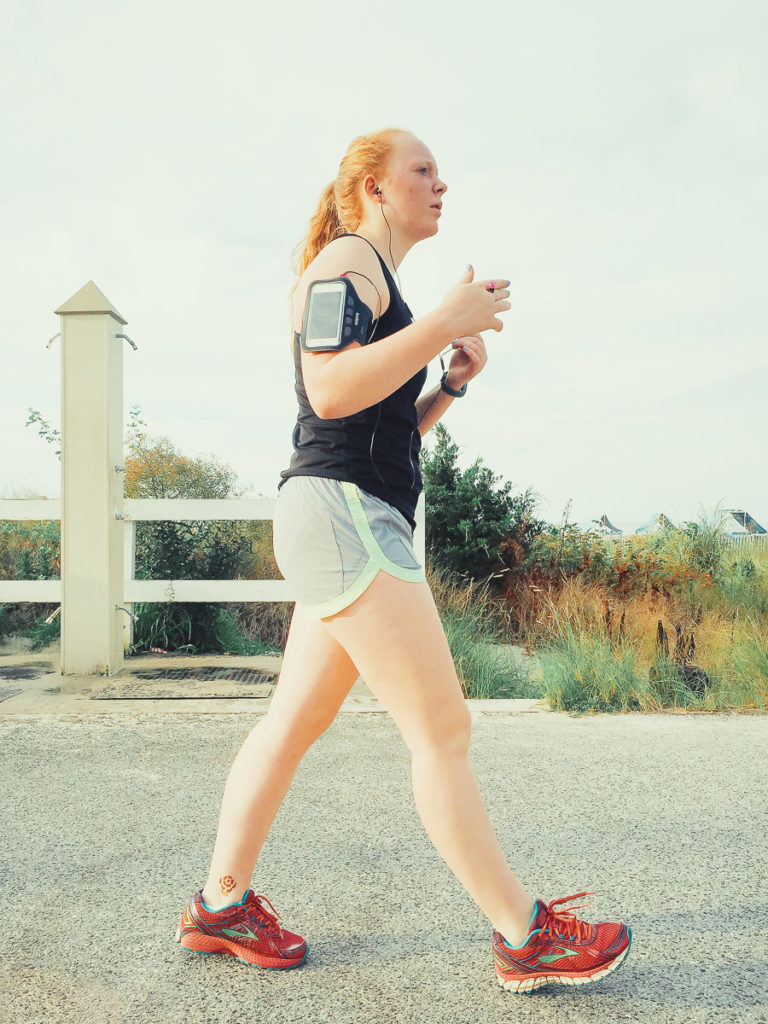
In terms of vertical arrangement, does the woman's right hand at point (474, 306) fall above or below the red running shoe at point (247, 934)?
above

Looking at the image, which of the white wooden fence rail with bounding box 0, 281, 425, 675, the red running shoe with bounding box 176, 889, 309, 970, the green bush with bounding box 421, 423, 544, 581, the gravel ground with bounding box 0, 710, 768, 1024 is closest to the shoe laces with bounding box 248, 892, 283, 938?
the red running shoe with bounding box 176, 889, 309, 970

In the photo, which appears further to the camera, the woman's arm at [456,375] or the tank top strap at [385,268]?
the woman's arm at [456,375]

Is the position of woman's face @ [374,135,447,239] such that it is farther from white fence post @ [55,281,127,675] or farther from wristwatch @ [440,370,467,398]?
white fence post @ [55,281,127,675]

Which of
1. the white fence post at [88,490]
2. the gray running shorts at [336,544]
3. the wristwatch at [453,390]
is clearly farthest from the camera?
the white fence post at [88,490]

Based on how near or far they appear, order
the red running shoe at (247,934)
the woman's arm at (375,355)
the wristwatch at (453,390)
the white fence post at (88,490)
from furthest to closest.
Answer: the white fence post at (88,490)
the wristwatch at (453,390)
the red running shoe at (247,934)
the woman's arm at (375,355)

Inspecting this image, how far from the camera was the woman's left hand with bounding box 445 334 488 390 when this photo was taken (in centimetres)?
238

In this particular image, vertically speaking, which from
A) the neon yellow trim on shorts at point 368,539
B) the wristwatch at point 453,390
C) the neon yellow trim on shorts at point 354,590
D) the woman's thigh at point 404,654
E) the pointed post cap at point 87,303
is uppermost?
the pointed post cap at point 87,303

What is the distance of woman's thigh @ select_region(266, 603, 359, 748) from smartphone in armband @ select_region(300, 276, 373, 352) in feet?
2.18

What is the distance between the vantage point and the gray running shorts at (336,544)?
6.56ft

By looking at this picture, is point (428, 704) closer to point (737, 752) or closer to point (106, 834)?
point (106, 834)

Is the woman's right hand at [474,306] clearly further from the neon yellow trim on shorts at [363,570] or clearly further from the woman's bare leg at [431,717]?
the woman's bare leg at [431,717]

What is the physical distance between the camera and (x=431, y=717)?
2.02m

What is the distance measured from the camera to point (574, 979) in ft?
6.79

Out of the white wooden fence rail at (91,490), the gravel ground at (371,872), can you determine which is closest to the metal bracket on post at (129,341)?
the white wooden fence rail at (91,490)
